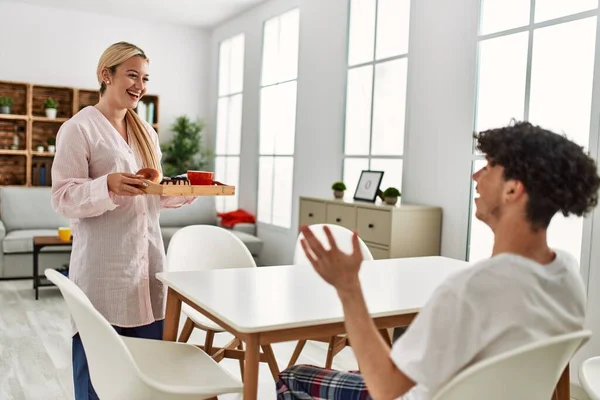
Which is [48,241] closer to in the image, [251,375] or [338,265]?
[251,375]

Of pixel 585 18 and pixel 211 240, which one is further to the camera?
pixel 585 18

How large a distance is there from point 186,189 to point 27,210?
15.1ft

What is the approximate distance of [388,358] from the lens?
46.9 inches

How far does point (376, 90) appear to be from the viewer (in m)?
4.61

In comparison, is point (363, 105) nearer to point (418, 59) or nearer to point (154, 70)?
point (418, 59)

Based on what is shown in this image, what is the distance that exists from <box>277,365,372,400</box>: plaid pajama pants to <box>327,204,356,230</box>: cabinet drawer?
98.8 inches

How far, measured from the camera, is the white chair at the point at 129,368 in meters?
1.55

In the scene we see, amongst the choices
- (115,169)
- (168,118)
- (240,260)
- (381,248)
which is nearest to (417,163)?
(381,248)

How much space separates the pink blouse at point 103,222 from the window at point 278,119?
143 inches

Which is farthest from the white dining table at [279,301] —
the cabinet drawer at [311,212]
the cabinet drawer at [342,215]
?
the cabinet drawer at [311,212]

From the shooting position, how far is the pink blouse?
1971 millimetres

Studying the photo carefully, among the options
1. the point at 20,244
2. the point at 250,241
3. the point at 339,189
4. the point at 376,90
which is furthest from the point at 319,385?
the point at 20,244

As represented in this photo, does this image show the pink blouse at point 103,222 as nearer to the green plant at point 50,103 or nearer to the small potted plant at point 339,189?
the small potted plant at point 339,189

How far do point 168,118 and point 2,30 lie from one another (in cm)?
203
